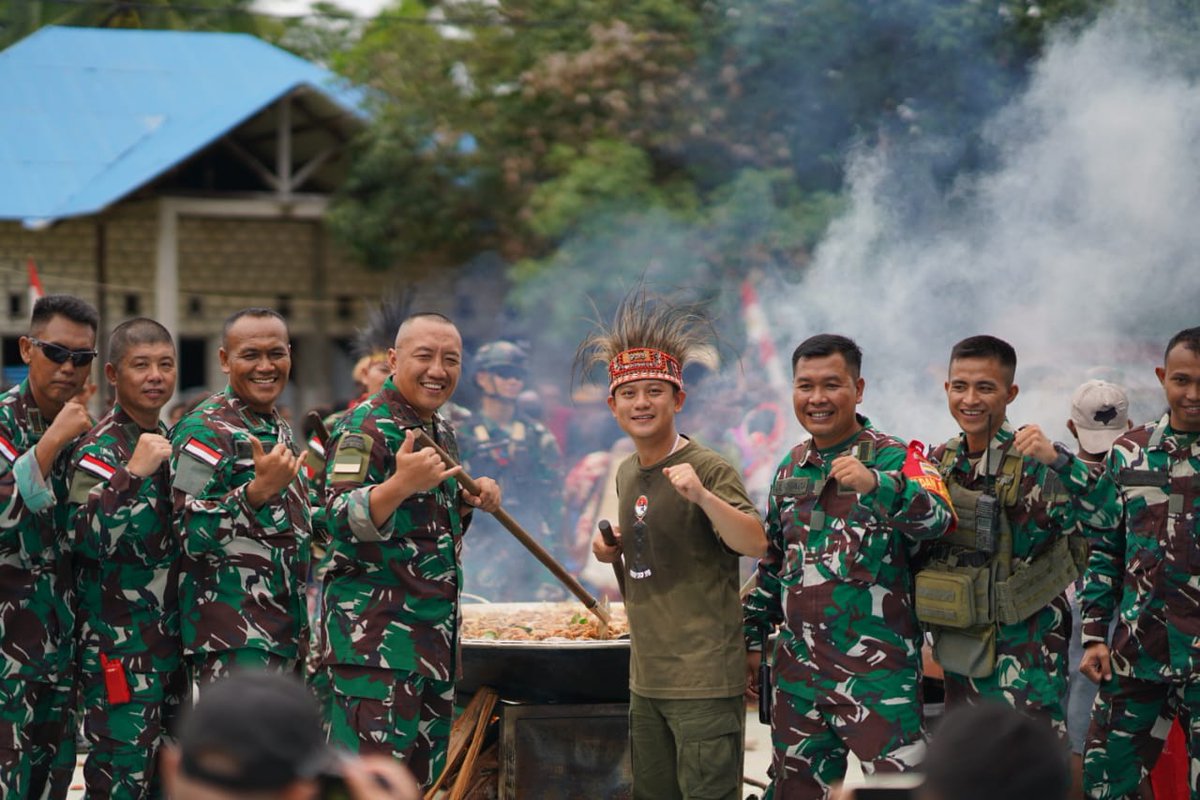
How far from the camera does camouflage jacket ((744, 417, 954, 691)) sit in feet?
17.7

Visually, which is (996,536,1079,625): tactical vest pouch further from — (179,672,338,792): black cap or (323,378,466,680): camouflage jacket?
(179,672,338,792): black cap

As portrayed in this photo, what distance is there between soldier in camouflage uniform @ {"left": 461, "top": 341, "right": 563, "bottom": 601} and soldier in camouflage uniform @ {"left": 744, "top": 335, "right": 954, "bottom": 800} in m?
5.01

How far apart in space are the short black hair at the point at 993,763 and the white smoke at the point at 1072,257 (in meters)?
7.14

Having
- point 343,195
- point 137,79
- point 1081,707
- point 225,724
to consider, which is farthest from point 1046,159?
point 137,79

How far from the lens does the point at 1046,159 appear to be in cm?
1143

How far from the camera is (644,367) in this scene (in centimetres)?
580

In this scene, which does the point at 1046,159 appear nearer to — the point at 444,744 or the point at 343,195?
the point at 444,744

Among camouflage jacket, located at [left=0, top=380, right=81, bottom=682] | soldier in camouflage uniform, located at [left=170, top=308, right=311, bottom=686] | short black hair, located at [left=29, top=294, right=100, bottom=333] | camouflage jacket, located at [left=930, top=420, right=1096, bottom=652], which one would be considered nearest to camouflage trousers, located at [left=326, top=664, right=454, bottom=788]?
soldier in camouflage uniform, located at [left=170, top=308, right=311, bottom=686]

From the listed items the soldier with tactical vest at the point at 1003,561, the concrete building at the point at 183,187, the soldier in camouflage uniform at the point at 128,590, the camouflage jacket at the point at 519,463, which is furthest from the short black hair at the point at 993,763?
the concrete building at the point at 183,187

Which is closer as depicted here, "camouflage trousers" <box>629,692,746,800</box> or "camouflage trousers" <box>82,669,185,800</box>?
"camouflage trousers" <box>629,692,746,800</box>

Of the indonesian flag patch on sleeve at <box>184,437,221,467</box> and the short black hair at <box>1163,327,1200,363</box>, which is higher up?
the short black hair at <box>1163,327,1200,363</box>

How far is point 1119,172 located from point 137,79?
1341cm

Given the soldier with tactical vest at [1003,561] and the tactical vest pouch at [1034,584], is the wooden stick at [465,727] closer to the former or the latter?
the soldier with tactical vest at [1003,561]

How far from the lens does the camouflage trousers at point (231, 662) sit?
576 cm
